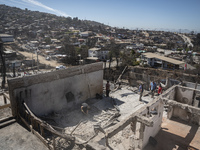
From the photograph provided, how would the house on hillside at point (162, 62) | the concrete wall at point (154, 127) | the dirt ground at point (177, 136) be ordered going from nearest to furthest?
the concrete wall at point (154, 127)
the dirt ground at point (177, 136)
the house on hillside at point (162, 62)

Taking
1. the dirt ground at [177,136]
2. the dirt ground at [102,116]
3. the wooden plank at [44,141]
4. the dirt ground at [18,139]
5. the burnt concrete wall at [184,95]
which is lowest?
the dirt ground at [177,136]

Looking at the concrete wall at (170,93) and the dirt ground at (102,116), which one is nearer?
the dirt ground at (102,116)

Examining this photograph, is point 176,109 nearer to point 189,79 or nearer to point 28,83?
point 189,79

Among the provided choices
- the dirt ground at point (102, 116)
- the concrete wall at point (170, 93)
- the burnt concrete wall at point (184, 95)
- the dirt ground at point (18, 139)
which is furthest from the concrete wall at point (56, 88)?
the burnt concrete wall at point (184, 95)

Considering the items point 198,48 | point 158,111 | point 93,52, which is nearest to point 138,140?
point 158,111

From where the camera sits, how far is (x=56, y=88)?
10.4m

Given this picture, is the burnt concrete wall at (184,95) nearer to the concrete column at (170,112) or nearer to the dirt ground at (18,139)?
the concrete column at (170,112)

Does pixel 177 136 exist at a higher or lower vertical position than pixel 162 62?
lower

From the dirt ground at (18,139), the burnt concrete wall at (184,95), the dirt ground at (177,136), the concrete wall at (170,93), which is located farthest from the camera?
the burnt concrete wall at (184,95)

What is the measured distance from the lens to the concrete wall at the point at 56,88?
8641mm

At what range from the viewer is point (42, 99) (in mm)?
9734

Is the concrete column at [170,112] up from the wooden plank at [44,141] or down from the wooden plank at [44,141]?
down

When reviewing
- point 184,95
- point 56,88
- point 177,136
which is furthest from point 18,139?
point 184,95

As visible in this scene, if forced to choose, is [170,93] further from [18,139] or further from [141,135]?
[18,139]
